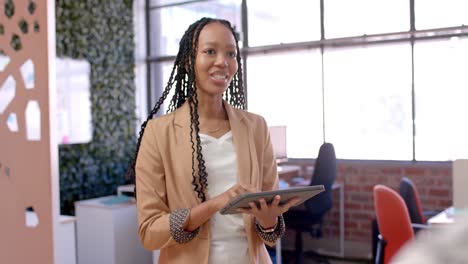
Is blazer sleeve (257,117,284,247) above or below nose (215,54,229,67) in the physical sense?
below

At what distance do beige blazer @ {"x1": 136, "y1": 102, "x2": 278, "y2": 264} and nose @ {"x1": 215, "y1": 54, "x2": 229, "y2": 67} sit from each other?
0.47 feet

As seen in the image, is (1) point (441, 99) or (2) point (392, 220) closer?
(2) point (392, 220)

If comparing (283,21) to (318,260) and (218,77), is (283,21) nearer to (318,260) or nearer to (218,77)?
(318,260)

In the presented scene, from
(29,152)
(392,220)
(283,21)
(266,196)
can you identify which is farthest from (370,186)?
(266,196)

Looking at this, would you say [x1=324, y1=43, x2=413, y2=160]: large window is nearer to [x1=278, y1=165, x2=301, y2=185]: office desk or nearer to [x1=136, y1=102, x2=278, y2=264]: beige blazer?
[x1=278, y1=165, x2=301, y2=185]: office desk

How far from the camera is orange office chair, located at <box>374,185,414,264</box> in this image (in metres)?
3.12

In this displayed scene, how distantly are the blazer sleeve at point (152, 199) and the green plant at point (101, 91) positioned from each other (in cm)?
403

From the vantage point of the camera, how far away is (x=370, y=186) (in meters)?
5.21

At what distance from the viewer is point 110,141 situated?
18.8 feet

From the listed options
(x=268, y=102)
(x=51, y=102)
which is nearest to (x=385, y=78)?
(x=268, y=102)

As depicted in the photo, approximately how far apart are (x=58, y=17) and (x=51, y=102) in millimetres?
3157

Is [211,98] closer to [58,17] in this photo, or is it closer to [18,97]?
[18,97]

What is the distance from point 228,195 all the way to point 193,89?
12.7 inches

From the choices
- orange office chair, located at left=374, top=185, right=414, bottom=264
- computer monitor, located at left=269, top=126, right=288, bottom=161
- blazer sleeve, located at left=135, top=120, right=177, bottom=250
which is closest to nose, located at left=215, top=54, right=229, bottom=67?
blazer sleeve, located at left=135, top=120, right=177, bottom=250
